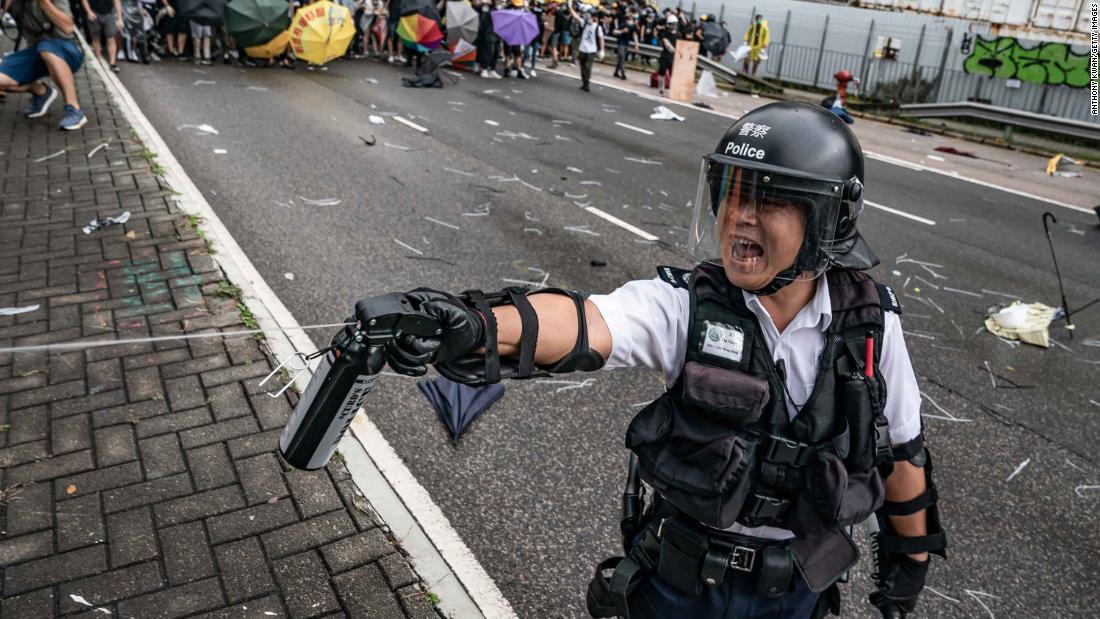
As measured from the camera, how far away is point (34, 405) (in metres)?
4.04

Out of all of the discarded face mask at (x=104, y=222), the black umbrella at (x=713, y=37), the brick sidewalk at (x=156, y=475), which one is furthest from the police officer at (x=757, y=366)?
the black umbrella at (x=713, y=37)

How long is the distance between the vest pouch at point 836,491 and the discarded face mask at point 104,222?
243 inches

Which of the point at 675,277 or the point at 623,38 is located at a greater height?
the point at 623,38

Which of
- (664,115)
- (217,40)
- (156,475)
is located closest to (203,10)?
(217,40)

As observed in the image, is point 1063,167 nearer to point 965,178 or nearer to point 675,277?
point 965,178

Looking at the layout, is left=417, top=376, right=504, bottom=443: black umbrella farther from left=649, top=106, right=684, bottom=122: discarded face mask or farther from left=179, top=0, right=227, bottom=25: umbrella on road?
left=179, top=0, right=227, bottom=25: umbrella on road

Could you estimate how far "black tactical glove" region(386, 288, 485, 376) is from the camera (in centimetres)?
161

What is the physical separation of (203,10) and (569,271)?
12.4 meters

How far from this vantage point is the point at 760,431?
1.89m

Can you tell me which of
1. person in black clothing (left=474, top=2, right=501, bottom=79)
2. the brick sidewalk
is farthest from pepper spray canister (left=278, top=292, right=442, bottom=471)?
person in black clothing (left=474, top=2, right=501, bottom=79)

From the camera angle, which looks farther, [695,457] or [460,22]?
[460,22]

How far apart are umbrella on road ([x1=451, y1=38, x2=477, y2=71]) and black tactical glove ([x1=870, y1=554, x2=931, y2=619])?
17.8 metres

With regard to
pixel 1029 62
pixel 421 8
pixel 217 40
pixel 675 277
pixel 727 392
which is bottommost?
pixel 217 40

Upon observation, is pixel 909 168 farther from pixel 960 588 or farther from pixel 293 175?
pixel 960 588
